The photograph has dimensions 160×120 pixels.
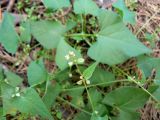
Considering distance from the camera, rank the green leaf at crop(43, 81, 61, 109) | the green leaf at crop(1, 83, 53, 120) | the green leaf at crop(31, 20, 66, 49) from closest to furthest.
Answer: the green leaf at crop(1, 83, 53, 120) < the green leaf at crop(43, 81, 61, 109) < the green leaf at crop(31, 20, 66, 49)

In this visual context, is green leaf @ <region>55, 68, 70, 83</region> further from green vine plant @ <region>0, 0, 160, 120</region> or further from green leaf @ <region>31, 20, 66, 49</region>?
green leaf @ <region>31, 20, 66, 49</region>

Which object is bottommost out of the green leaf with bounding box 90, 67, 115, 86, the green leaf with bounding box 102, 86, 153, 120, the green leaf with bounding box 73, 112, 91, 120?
the green leaf with bounding box 73, 112, 91, 120

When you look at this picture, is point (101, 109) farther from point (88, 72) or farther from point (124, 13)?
point (124, 13)

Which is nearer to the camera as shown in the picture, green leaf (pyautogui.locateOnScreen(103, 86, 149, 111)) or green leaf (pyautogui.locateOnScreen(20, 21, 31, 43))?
green leaf (pyautogui.locateOnScreen(103, 86, 149, 111))

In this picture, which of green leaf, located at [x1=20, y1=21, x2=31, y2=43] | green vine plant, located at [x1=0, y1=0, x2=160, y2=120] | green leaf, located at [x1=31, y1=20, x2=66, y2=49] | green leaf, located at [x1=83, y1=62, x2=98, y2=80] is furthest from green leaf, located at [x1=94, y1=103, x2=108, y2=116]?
green leaf, located at [x1=20, y1=21, x2=31, y2=43]

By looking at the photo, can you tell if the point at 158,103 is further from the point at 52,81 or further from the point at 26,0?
the point at 26,0

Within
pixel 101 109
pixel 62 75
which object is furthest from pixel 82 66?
pixel 101 109
